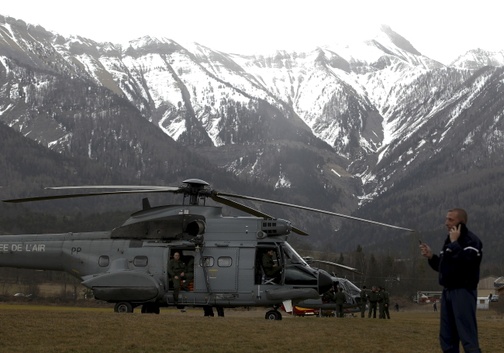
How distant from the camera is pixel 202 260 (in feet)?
113

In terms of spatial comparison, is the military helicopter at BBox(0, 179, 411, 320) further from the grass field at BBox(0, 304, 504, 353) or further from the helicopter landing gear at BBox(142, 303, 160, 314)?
the grass field at BBox(0, 304, 504, 353)

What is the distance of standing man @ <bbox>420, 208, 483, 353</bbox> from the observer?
1708 centimetres

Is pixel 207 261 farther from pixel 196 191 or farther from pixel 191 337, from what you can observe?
pixel 191 337

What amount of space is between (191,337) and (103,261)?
1357cm

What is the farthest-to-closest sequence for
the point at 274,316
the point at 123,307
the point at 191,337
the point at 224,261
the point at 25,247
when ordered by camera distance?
the point at 25,247 < the point at 123,307 < the point at 224,261 < the point at 274,316 < the point at 191,337

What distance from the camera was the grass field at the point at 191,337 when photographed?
20.9 meters

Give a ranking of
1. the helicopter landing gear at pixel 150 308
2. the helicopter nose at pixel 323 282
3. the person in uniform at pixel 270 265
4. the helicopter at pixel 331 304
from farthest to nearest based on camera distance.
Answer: the helicopter at pixel 331 304 → the helicopter landing gear at pixel 150 308 → the helicopter nose at pixel 323 282 → the person in uniform at pixel 270 265

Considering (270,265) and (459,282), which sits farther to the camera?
(270,265)

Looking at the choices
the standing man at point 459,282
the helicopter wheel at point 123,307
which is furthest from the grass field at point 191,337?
the helicopter wheel at point 123,307

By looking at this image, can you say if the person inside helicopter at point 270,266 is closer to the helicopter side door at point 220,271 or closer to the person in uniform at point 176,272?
the helicopter side door at point 220,271

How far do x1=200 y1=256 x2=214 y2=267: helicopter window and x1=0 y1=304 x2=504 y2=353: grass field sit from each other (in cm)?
559

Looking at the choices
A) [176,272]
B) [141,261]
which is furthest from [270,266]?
[141,261]

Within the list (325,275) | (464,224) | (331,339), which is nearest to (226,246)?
(325,275)

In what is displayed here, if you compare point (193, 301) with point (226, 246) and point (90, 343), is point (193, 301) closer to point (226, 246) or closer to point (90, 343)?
point (226, 246)
